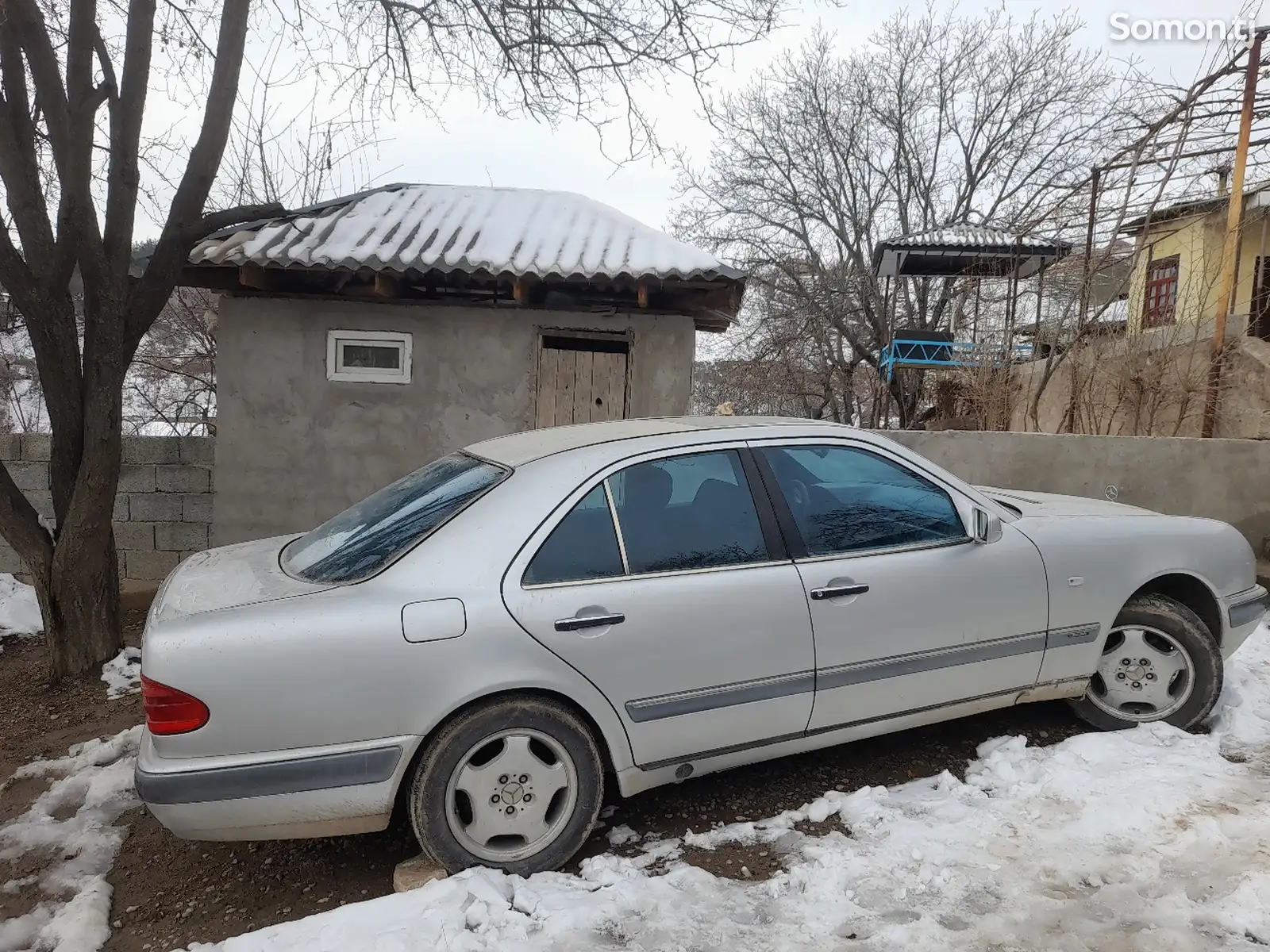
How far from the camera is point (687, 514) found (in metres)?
2.86

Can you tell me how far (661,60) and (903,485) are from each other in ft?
16.2

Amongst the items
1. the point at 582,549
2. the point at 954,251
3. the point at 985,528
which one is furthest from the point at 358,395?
the point at 954,251

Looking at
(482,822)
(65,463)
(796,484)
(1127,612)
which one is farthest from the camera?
(65,463)

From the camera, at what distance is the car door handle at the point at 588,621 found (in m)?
2.52

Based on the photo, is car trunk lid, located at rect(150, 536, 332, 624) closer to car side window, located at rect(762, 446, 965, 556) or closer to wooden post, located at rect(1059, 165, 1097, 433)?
car side window, located at rect(762, 446, 965, 556)

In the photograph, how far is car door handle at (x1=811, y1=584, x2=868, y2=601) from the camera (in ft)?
9.36

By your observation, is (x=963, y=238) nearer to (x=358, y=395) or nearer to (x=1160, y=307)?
(x=1160, y=307)

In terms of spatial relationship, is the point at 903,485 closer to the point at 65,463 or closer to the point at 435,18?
the point at 65,463

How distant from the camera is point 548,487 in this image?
272 centimetres

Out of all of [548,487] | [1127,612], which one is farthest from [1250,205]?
[548,487]

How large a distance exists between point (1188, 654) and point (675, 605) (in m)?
2.50

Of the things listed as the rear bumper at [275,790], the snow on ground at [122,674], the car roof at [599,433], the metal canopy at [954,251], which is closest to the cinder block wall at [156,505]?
the snow on ground at [122,674]

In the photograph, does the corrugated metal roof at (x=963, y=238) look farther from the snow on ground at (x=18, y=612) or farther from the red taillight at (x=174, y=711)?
the red taillight at (x=174, y=711)

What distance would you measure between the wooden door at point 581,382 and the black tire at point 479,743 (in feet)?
13.1
